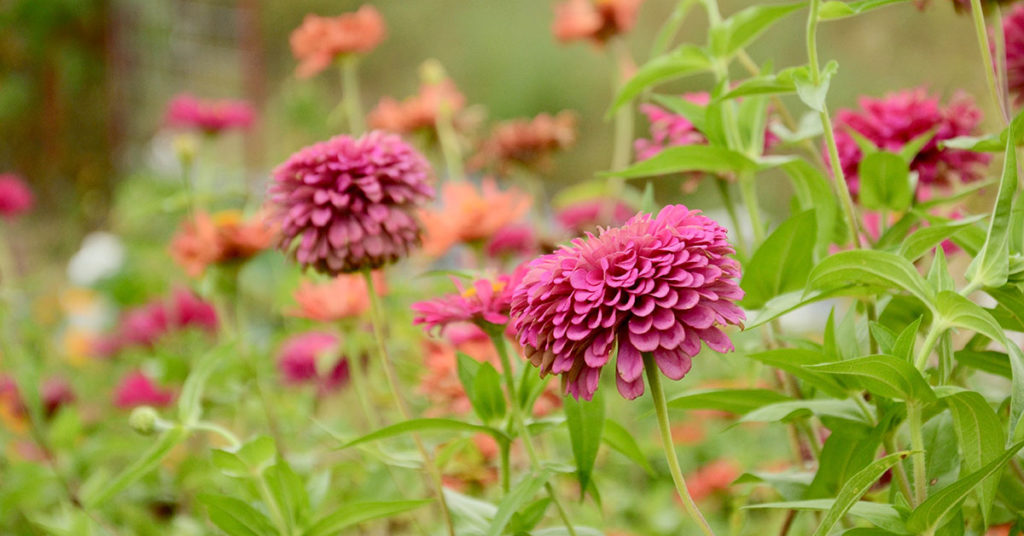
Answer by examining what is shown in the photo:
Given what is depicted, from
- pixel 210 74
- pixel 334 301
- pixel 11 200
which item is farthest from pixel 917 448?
pixel 210 74

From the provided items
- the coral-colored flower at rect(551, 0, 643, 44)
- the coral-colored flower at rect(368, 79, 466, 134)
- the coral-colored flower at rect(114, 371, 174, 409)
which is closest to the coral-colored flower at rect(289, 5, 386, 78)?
the coral-colored flower at rect(368, 79, 466, 134)

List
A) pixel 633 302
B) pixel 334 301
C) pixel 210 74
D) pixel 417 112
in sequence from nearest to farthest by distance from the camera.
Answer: pixel 633 302 < pixel 334 301 < pixel 417 112 < pixel 210 74

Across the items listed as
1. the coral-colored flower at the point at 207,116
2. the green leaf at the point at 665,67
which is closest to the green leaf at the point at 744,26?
the green leaf at the point at 665,67

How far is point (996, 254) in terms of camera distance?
31 centimetres

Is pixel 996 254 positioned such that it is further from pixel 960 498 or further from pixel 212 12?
pixel 212 12

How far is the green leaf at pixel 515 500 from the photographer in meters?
0.31

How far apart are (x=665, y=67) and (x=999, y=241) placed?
0.17 meters

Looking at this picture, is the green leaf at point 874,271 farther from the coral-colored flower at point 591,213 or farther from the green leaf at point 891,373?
the coral-colored flower at point 591,213

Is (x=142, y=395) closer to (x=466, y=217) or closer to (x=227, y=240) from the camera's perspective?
(x=227, y=240)

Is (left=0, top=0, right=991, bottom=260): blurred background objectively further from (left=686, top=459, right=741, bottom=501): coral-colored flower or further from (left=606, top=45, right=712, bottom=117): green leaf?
(left=606, top=45, right=712, bottom=117): green leaf

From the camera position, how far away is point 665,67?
41cm

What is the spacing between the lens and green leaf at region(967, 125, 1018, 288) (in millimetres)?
299

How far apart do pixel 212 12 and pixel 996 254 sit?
311cm

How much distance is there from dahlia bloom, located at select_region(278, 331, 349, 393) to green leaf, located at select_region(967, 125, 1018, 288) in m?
0.59
